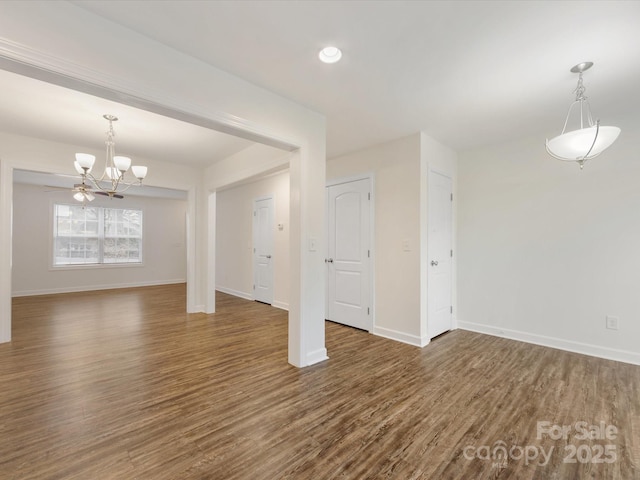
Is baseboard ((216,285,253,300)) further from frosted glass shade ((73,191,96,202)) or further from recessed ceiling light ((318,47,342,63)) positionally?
recessed ceiling light ((318,47,342,63))

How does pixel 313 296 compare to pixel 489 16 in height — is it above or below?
below

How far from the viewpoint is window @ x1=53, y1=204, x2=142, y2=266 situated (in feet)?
23.3

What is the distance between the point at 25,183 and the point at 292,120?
24.2 ft

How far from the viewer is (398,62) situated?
Answer: 2.19 metres

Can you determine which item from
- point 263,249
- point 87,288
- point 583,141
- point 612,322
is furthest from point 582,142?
point 87,288

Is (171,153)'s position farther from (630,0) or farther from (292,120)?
(630,0)

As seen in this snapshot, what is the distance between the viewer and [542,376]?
2.72 metres

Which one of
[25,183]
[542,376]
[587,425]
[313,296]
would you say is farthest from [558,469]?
[25,183]

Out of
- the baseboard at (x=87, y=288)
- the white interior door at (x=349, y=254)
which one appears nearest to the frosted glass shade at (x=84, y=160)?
the white interior door at (x=349, y=254)

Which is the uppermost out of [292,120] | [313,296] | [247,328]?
[292,120]

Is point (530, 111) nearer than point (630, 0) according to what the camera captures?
No

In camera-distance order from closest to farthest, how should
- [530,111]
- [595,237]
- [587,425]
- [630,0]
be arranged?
1. [630,0]
2. [587,425]
3. [530,111]
4. [595,237]

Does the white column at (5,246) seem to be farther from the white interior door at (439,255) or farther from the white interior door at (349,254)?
the white interior door at (439,255)

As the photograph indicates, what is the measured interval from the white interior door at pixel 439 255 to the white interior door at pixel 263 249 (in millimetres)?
3115
